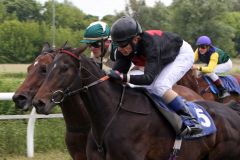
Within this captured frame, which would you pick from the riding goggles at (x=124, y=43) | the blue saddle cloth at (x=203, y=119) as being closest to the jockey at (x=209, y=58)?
the blue saddle cloth at (x=203, y=119)

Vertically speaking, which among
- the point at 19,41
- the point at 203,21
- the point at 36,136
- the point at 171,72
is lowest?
the point at 19,41

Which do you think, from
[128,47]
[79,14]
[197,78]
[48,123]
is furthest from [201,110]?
[79,14]

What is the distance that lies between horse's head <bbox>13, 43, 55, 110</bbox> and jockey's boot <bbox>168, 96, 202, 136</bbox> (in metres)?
1.45

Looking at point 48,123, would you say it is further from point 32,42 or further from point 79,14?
point 79,14

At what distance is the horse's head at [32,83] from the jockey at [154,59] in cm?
89

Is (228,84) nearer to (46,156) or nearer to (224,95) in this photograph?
(224,95)

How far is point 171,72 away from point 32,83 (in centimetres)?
151

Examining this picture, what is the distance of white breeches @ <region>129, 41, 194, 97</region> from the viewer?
4.95 meters

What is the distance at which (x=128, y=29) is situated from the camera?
4645 mm

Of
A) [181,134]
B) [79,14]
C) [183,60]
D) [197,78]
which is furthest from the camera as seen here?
[79,14]

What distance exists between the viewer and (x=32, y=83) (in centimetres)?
536

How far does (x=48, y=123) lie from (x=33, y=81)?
3846 mm

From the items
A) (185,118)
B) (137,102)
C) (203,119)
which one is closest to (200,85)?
(203,119)

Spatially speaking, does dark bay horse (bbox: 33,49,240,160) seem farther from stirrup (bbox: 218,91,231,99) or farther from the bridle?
stirrup (bbox: 218,91,231,99)
